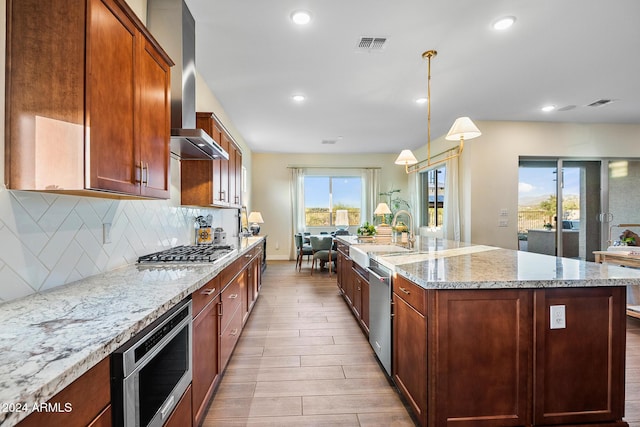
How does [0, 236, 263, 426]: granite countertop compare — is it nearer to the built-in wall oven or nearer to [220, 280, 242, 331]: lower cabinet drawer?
the built-in wall oven

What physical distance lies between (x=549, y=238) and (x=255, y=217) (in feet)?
17.9

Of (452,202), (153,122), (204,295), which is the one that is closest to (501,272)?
(204,295)

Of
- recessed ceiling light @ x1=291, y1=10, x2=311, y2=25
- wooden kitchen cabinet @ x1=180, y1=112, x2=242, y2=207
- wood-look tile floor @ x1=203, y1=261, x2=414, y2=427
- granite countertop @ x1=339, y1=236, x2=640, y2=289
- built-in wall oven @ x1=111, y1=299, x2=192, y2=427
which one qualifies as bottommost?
wood-look tile floor @ x1=203, y1=261, x2=414, y2=427

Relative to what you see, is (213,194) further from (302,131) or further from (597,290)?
(302,131)

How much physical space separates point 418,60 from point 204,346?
3.27m

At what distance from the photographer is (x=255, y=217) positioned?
631 centimetres

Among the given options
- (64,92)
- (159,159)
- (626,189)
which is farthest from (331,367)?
(626,189)

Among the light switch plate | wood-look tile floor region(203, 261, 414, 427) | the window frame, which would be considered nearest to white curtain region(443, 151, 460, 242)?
the window frame

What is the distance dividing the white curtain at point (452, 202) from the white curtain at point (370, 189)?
7.51 ft

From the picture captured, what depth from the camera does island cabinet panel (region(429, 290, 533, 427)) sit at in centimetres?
158

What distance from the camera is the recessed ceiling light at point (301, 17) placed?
8.12 feet

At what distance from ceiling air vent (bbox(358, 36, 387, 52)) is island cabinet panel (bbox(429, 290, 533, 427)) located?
2.38 meters

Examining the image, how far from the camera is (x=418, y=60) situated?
3.26 metres

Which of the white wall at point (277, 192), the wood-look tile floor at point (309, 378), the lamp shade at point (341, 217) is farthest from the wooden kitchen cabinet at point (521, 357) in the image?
the white wall at point (277, 192)
